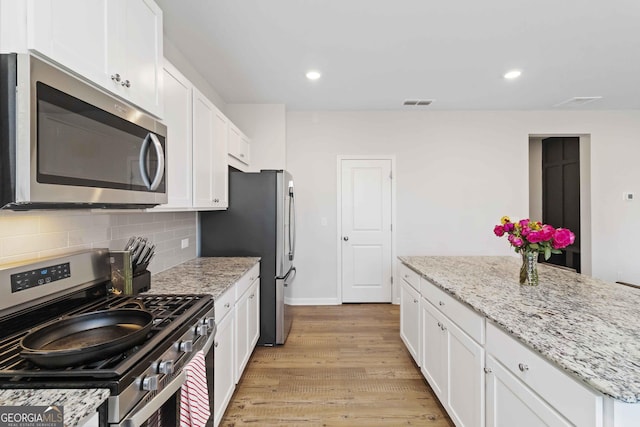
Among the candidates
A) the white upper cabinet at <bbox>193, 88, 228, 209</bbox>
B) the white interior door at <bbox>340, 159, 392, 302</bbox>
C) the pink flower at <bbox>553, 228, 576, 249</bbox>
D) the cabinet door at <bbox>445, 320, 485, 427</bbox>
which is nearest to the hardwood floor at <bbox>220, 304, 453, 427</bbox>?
the cabinet door at <bbox>445, 320, 485, 427</bbox>

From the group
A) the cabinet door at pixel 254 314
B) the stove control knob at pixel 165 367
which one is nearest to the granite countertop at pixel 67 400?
the stove control knob at pixel 165 367

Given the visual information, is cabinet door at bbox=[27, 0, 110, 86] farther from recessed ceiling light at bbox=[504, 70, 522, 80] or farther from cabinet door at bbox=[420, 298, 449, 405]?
recessed ceiling light at bbox=[504, 70, 522, 80]

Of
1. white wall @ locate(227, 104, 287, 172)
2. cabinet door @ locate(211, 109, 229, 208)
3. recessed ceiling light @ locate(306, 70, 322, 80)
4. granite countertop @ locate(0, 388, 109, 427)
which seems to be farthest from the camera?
white wall @ locate(227, 104, 287, 172)

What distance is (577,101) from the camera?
415cm

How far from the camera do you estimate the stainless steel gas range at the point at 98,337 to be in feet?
2.90

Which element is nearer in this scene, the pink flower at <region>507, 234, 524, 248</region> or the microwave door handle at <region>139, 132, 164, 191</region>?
the microwave door handle at <region>139, 132, 164, 191</region>

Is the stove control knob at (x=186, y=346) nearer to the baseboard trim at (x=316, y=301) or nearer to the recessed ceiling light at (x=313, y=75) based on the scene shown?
the recessed ceiling light at (x=313, y=75)

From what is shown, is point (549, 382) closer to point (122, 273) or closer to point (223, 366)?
point (223, 366)

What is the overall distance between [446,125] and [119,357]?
4644 millimetres

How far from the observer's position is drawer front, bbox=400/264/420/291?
8.32ft

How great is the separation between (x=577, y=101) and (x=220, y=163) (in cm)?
450

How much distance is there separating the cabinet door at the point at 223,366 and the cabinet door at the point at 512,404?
136cm

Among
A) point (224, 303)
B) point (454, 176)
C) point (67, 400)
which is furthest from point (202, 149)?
point (454, 176)

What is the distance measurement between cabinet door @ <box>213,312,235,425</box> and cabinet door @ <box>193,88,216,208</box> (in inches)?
33.7
